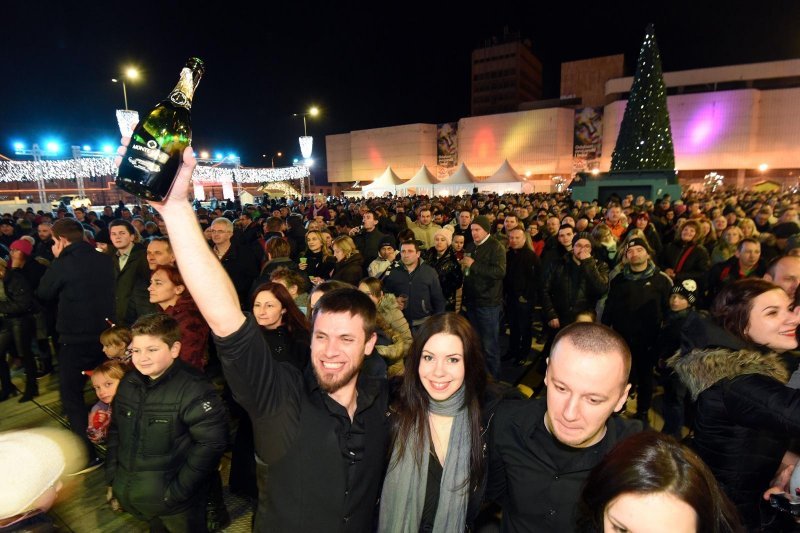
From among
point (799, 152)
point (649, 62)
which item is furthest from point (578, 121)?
point (649, 62)

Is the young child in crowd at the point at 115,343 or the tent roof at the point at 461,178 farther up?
the tent roof at the point at 461,178

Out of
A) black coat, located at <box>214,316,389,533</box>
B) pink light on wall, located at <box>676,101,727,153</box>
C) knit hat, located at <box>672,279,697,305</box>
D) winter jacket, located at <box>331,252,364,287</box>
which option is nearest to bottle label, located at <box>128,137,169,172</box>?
black coat, located at <box>214,316,389,533</box>

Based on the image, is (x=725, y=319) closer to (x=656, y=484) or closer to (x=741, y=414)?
(x=741, y=414)

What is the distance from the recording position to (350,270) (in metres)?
5.17

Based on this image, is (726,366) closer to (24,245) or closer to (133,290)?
(133,290)

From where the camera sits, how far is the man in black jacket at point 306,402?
4.32 ft

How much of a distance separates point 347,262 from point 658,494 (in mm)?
4360

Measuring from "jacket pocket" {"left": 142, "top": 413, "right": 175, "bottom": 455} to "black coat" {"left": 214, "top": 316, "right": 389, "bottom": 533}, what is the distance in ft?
3.14

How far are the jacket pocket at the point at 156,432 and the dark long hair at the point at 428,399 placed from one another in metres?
1.36

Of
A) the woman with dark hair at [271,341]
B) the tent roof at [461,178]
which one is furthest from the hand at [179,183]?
the tent roof at [461,178]

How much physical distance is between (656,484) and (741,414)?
913 mm

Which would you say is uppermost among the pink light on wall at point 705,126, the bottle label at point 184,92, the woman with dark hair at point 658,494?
the pink light on wall at point 705,126

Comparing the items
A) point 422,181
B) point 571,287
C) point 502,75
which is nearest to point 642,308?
point 571,287

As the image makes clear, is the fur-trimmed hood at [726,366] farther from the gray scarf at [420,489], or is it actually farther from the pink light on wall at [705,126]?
the pink light on wall at [705,126]
